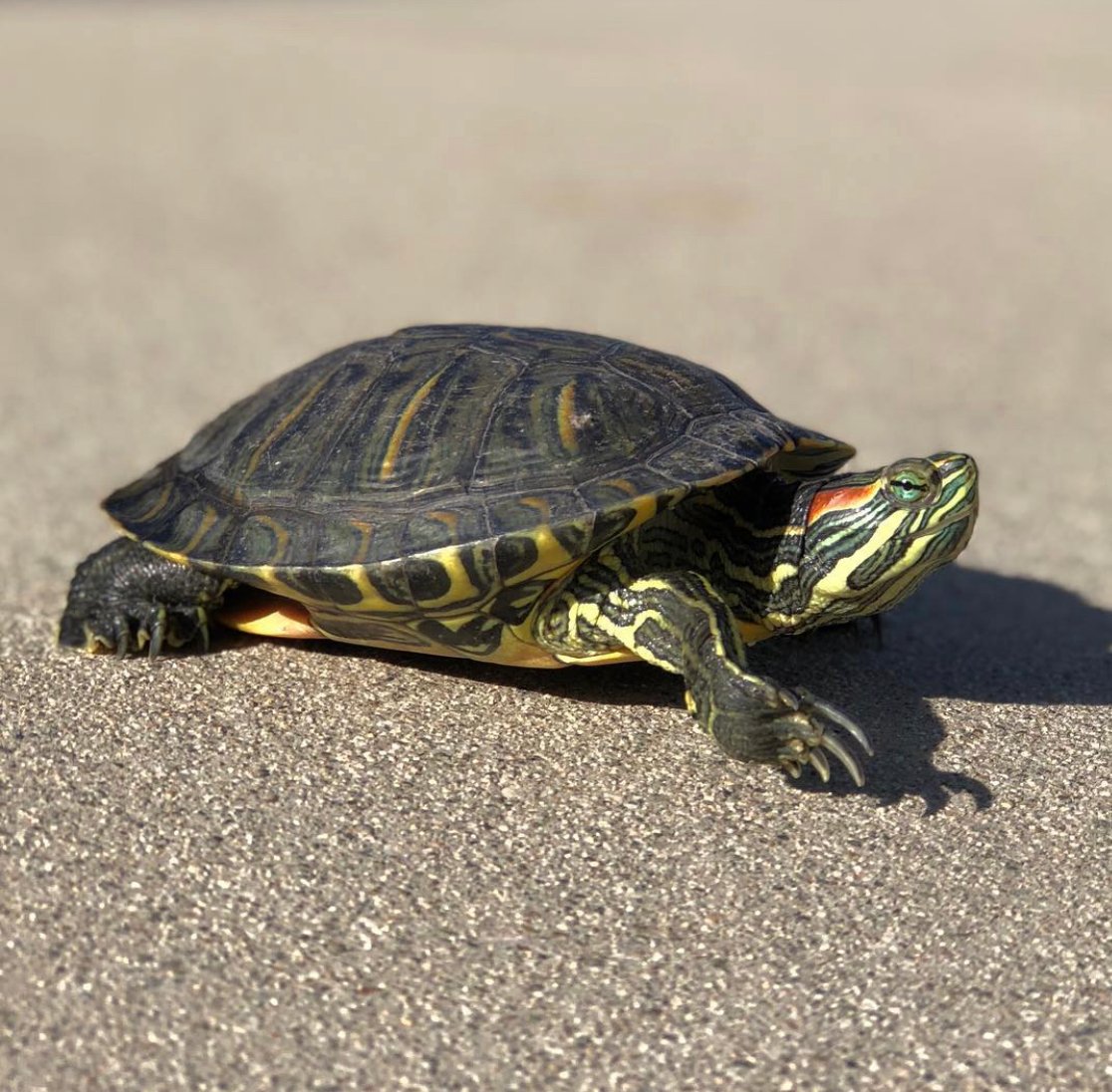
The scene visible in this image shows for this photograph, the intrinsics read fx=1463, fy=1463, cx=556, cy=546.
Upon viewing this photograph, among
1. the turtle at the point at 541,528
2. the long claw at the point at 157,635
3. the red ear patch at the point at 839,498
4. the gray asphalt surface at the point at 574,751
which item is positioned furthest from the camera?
the long claw at the point at 157,635

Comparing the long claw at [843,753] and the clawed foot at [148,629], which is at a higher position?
the long claw at [843,753]

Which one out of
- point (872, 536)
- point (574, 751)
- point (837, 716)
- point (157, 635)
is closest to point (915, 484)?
point (872, 536)

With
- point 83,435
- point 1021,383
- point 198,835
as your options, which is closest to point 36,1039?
point 198,835

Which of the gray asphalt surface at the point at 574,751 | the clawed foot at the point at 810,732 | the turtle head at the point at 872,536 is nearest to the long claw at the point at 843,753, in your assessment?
the clawed foot at the point at 810,732

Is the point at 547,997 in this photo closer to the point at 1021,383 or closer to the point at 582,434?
the point at 582,434

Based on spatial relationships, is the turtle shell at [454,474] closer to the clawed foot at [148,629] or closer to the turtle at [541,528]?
the turtle at [541,528]

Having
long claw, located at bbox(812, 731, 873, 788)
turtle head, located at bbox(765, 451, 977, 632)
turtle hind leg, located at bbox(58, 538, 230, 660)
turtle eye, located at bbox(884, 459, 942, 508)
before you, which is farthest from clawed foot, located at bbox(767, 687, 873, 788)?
turtle hind leg, located at bbox(58, 538, 230, 660)

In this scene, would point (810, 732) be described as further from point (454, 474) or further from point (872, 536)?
point (454, 474)

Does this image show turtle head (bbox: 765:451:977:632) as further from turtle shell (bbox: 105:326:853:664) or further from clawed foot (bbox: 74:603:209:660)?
clawed foot (bbox: 74:603:209:660)

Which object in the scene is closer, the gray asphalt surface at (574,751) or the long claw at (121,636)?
the gray asphalt surface at (574,751)
